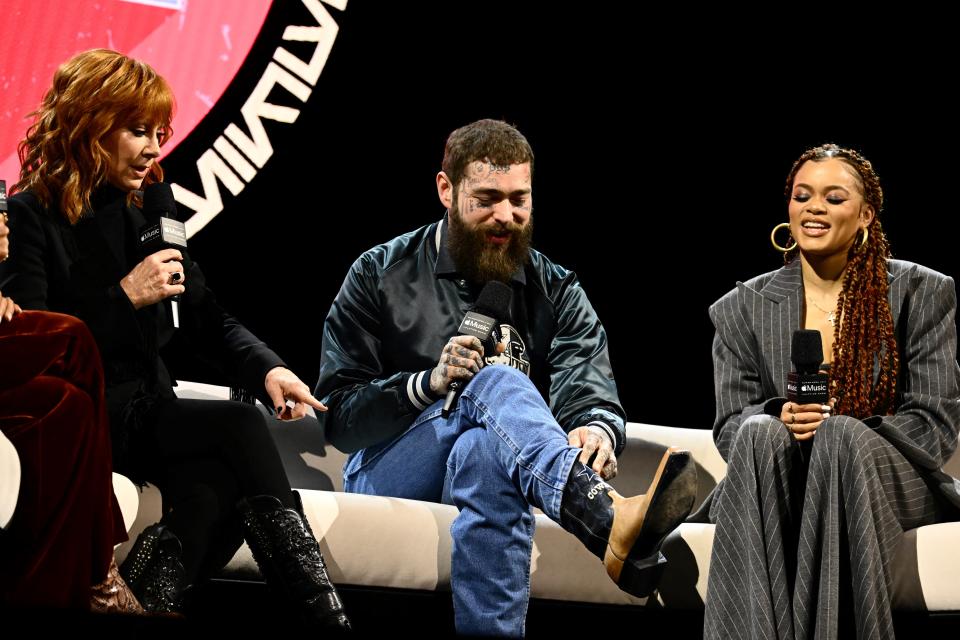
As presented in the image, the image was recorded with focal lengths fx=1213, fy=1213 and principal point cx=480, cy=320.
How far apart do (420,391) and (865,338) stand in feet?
3.59

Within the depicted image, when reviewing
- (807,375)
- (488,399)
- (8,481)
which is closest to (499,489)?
(488,399)

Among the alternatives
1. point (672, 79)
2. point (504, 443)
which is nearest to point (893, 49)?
point (672, 79)

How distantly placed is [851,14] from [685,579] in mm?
2380

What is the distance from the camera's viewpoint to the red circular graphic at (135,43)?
134 inches

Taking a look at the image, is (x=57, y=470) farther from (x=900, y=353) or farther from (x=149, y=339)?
(x=900, y=353)

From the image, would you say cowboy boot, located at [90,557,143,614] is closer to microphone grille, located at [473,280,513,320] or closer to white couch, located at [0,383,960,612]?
white couch, located at [0,383,960,612]

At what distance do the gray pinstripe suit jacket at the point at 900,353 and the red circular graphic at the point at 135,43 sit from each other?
1707mm

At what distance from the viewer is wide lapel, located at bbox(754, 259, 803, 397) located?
2953 millimetres

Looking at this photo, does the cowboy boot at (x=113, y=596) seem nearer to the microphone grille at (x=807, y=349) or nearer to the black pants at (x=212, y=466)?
the black pants at (x=212, y=466)

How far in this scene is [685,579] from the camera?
280 centimetres

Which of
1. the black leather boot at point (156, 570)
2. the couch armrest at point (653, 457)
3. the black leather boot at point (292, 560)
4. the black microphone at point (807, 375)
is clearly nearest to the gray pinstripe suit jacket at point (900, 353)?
the black microphone at point (807, 375)

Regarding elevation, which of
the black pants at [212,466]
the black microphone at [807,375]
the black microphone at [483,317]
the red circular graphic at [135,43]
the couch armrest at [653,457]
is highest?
the red circular graphic at [135,43]

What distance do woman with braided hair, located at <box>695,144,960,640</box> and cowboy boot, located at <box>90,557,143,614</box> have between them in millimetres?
1152

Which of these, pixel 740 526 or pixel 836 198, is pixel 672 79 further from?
pixel 740 526
